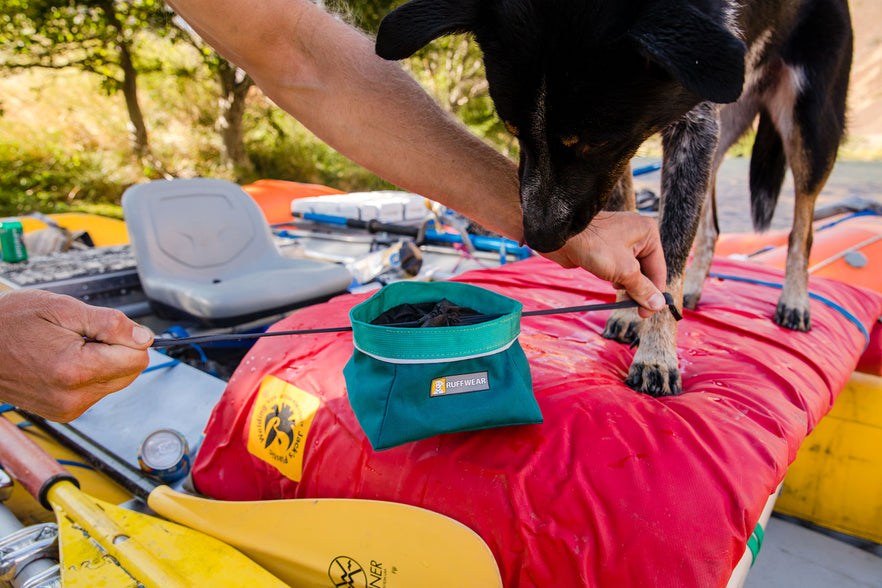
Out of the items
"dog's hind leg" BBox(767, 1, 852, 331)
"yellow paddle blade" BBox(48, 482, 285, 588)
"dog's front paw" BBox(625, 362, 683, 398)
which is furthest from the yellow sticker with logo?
"dog's hind leg" BBox(767, 1, 852, 331)

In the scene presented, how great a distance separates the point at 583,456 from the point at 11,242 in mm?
4343

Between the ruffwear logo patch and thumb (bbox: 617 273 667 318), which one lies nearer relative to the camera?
the ruffwear logo patch

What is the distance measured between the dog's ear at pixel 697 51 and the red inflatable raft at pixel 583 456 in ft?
2.48

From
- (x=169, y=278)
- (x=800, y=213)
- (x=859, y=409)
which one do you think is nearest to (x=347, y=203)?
(x=169, y=278)

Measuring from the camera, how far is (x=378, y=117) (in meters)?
1.41

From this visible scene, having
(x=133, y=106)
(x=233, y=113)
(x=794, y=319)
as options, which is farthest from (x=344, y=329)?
(x=133, y=106)

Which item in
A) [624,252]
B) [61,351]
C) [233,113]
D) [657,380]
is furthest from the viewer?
[233,113]

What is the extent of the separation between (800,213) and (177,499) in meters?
3.04

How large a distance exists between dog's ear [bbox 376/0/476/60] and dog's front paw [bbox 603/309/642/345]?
1.26 meters

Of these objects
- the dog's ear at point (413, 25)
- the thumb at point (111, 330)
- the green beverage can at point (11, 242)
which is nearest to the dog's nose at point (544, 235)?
the dog's ear at point (413, 25)

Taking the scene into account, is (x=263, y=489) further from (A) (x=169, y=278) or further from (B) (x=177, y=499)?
(A) (x=169, y=278)

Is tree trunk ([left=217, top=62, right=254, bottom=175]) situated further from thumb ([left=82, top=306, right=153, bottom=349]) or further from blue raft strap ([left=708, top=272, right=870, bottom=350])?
thumb ([left=82, top=306, right=153, bottom=349])

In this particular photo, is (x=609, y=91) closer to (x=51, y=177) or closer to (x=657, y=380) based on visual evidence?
(x=657, y=380)

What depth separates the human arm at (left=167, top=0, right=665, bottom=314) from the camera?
1354 mm
